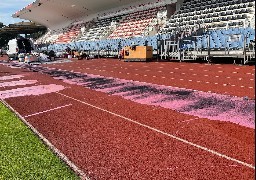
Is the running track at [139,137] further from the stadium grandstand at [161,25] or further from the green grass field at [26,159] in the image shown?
the stadium grandstand at [161,25]

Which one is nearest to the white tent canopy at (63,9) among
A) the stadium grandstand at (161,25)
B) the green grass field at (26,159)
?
the stadium grandstand at (161,25)

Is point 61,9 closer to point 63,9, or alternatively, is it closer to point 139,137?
point 63,9

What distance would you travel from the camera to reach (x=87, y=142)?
266 inches

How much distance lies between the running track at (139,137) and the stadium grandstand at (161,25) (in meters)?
2.64

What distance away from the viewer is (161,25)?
3406 cm

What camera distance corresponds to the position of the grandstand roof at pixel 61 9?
47.5 m

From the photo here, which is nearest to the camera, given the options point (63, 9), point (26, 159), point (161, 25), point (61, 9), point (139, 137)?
point (26, 159)

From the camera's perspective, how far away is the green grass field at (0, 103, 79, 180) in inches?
199

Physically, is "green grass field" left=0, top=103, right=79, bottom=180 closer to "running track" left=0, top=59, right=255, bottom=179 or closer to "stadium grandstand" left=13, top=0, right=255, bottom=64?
"running track" left=0, top=59, right=255, bottom=179

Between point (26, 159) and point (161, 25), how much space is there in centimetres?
3021

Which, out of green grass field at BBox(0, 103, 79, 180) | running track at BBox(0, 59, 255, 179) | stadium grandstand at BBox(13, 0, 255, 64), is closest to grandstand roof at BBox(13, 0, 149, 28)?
stadium grandstand at BBox(13, 0, 255, 64)

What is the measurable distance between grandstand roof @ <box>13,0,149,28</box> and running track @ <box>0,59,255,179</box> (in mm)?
34238

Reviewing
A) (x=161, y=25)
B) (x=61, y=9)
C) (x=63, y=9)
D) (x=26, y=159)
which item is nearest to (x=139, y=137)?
(x=26, y=159)

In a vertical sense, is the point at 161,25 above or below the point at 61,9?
below
